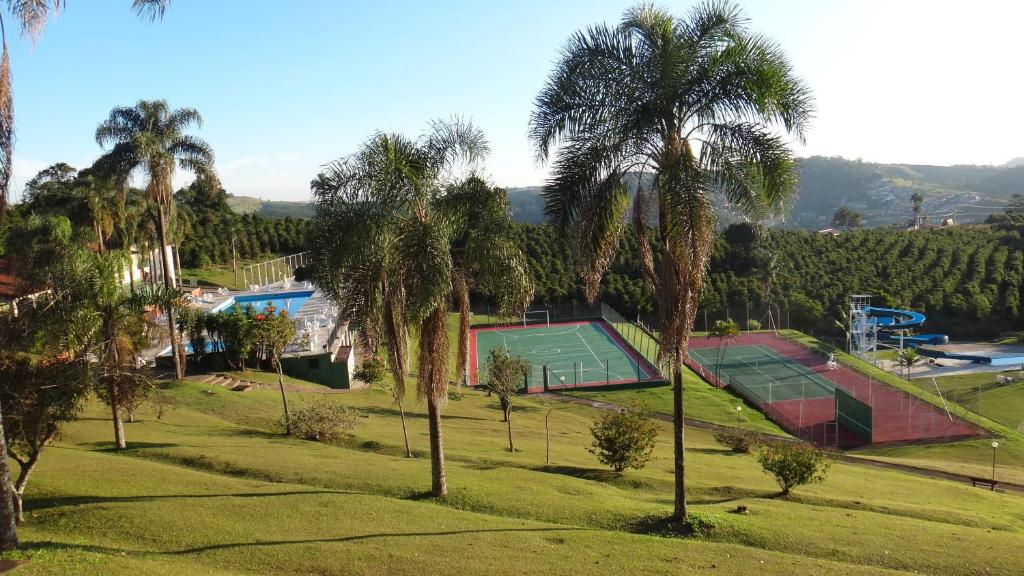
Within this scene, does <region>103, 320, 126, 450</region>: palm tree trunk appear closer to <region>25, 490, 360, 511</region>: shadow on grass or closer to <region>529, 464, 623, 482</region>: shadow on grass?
<region>25, 490, 360, 511</region>: shadow on grass

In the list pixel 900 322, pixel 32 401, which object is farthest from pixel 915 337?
pixel 32 401

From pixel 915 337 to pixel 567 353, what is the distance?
3139cm

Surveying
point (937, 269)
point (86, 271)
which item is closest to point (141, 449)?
point (86, 271)

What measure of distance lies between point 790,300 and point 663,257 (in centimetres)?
5656

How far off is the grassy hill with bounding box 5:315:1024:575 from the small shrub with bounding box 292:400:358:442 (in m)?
0.54

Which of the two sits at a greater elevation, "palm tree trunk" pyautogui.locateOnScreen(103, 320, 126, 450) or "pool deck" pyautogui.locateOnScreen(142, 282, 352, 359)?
"palm tree trunk" pyautogui.locateOnScreen(103, 320, 126, 450)

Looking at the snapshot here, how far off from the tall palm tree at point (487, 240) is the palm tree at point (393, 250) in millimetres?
75

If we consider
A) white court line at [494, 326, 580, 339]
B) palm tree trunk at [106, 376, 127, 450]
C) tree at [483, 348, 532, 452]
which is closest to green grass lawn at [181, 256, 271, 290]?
white court line at [494, 326, 580, 339]

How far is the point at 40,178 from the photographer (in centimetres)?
6581

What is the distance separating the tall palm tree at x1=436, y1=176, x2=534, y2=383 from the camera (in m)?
12.1

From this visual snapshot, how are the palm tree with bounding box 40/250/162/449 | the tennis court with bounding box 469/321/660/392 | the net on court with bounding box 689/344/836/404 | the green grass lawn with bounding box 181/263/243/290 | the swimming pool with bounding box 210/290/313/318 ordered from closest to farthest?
the palm tree with bounding box 40/250/162/449 < the net on court with bounding box 689/344/836/404 < the tennis court with bounding box 469/321/660/392 < the swimming pool with bounding box 210/290/313/318 < the green grass lawn with bounding box 181/263/243/290

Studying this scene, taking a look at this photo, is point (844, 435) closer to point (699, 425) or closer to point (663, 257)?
point (699, 425)

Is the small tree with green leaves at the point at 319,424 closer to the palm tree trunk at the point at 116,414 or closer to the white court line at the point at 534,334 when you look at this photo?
the palm tree trunk at the point at 116,414

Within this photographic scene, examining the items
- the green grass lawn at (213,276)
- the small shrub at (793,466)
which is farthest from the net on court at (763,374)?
the green grass lawn at (213,276)
